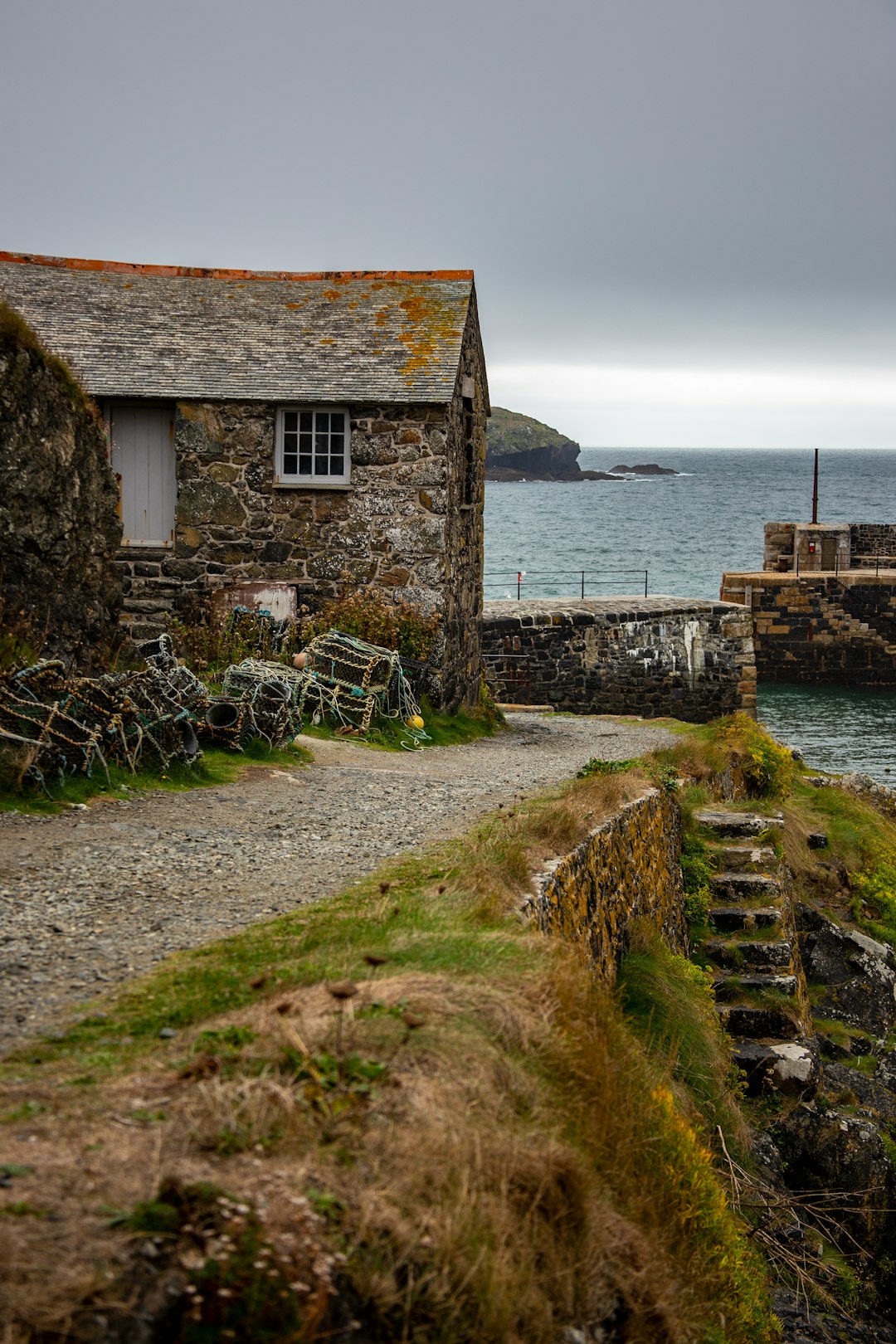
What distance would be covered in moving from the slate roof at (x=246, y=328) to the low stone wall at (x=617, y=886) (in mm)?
7627

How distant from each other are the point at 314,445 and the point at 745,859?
315 inches

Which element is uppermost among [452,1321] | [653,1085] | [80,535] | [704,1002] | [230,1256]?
[80,535]

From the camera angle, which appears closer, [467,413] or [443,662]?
[443,662]

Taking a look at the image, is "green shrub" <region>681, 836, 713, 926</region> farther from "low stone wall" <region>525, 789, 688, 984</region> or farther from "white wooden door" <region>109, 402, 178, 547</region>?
"white wooden door" <region>109, 402, 178, 547</region>

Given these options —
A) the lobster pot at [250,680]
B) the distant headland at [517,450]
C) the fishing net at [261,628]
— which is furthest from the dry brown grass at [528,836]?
the distant headland at [517,450]

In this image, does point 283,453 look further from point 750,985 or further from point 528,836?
point 528,836

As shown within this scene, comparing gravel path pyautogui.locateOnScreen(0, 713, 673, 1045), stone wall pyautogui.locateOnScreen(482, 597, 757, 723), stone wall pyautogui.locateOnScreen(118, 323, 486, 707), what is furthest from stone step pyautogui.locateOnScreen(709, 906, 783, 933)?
stone wall pyautogui.locateOnScreen(482, 597, 757, 723)

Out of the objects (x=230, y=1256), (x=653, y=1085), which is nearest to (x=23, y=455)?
(x=653, y=1085)

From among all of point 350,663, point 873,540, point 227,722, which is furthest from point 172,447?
point 873,540

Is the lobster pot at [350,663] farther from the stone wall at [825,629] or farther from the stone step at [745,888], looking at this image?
the stone wall at [825,629]

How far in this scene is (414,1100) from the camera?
3.88m

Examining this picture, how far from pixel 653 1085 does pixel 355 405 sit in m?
12.4

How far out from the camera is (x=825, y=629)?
3775cm

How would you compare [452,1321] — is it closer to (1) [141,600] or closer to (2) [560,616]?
(1) [141,600]
